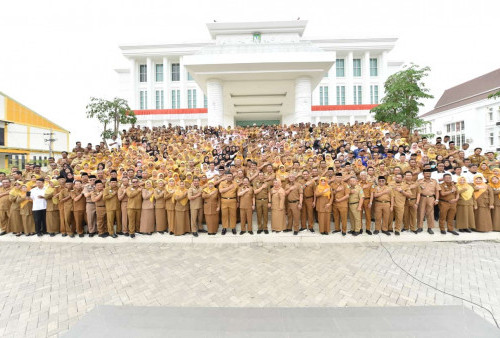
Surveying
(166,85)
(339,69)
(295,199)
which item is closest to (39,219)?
(295,199)

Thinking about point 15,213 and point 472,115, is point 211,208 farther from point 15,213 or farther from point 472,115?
point 472,115

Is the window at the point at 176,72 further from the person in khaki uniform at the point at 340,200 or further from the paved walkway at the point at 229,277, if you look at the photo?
the person in khaki uniform at the point at 340,200

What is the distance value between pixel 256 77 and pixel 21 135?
34.2 m

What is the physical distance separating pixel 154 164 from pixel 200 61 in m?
10.1

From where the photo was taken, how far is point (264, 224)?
6.97 m

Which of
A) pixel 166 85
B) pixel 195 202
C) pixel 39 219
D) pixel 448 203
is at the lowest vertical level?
pixel 39 219

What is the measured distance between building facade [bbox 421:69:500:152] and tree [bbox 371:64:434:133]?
14210mm

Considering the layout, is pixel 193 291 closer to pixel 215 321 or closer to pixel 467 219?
pixel 215 321

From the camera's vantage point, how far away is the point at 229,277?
4.64 metres

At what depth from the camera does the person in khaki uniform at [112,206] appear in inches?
266

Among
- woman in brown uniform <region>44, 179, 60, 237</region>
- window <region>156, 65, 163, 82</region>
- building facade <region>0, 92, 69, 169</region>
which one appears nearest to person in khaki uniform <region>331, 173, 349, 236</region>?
woman in brown uniform <region>44, 179, 60, 237</region>

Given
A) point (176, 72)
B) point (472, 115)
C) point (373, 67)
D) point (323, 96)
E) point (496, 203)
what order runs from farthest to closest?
point (176, 72) < point (373, 67) < point (323, 96) < point (472, 115) < point (496, 203)

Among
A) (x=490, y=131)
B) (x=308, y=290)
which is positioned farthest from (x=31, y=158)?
(x=490, y=131)

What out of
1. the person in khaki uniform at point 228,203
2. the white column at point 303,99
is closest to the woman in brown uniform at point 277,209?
the person in khaki uniform at point 228,203
